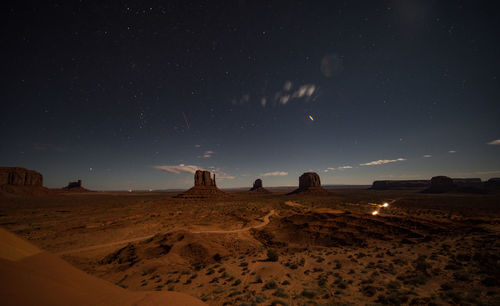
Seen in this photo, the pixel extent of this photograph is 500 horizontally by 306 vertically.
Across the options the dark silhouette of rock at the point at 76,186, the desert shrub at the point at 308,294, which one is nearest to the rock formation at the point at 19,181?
the dark silhouette of rock at the point at 76,186

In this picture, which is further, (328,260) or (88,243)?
(88,243)

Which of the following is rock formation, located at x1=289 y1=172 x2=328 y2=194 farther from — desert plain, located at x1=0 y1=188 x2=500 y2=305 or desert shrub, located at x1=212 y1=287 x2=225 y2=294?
desert shrub, located at x1=212 y1=287 x2=225 y2=294

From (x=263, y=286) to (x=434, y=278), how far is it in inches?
388

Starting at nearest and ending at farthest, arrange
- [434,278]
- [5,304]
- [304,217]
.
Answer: [5,304] < [434,278] < [304,217]

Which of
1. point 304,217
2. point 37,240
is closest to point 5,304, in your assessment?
point 304,217

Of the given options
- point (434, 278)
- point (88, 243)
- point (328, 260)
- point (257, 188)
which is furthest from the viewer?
point (257, 188)

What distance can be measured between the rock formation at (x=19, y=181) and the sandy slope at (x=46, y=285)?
145200 mm

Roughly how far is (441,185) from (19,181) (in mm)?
258119

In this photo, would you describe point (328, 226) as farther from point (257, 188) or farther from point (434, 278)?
point (257, 188)

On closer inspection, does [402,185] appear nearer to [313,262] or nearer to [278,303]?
[313,262]

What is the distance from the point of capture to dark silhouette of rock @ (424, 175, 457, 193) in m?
101

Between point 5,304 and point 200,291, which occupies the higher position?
point 5,304

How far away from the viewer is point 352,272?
1083 centimetres

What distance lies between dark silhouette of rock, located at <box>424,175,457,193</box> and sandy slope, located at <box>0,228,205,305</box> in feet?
501
